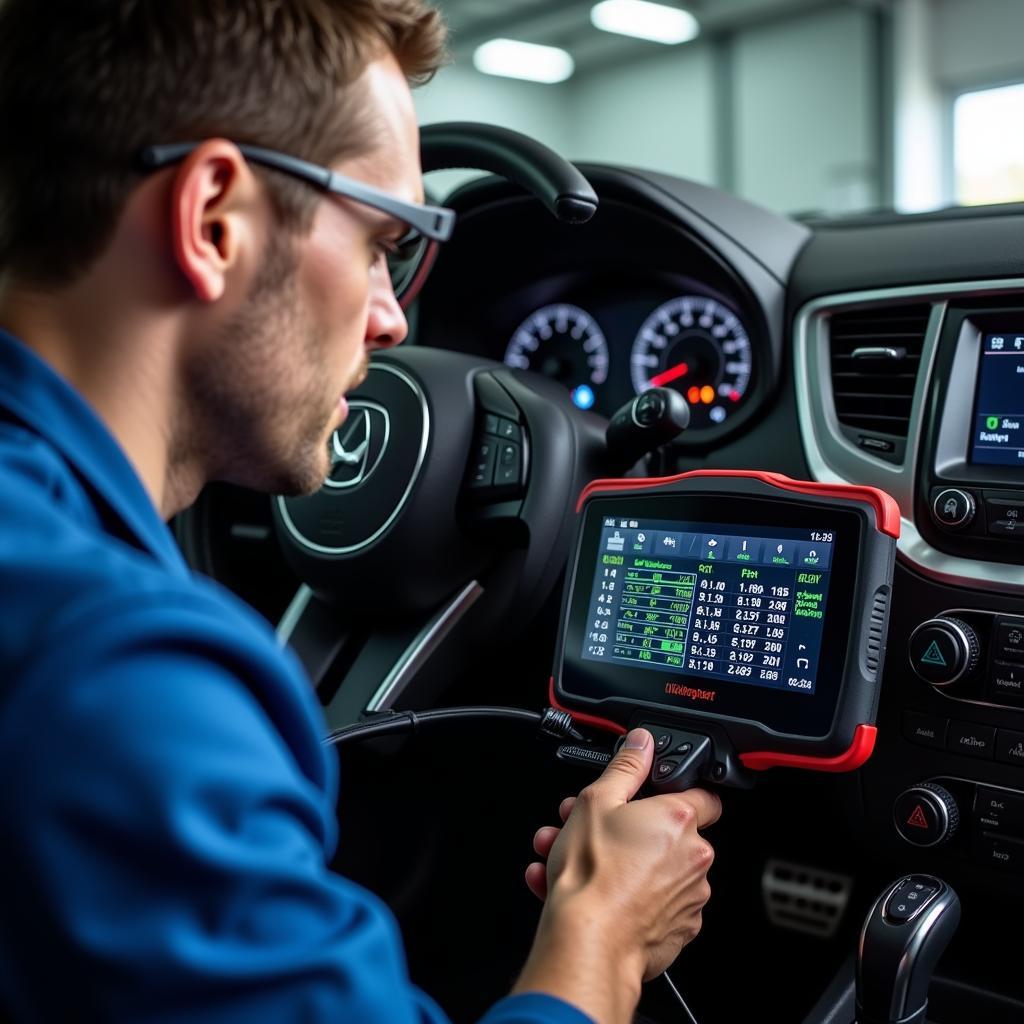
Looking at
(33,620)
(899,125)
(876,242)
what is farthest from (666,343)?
(899,125)

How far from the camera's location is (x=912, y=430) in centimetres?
116

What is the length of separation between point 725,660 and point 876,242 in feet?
1.66

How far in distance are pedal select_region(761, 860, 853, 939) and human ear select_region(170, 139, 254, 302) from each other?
3.06 ft

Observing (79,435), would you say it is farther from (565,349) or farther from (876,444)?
(565,349)

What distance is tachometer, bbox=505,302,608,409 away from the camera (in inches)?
63.1

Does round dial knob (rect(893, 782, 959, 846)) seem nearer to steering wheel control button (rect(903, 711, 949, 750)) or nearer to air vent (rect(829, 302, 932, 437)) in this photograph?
steering wheel control button (rect(903, 711, 949, 750))

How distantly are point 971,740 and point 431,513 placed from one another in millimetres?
580

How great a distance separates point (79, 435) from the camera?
2.04 feet

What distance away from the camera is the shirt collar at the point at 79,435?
0.61 m

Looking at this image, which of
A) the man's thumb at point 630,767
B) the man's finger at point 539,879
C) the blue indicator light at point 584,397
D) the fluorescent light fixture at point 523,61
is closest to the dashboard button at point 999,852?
the man's thumb at point 630,767

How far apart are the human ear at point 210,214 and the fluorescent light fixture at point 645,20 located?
837cm

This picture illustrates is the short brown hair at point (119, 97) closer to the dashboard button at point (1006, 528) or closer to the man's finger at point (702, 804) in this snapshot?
the man's finger at point (702, 804)

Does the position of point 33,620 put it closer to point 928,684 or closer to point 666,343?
point 928,684

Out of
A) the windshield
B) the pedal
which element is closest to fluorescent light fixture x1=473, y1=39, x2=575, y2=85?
the windshield
